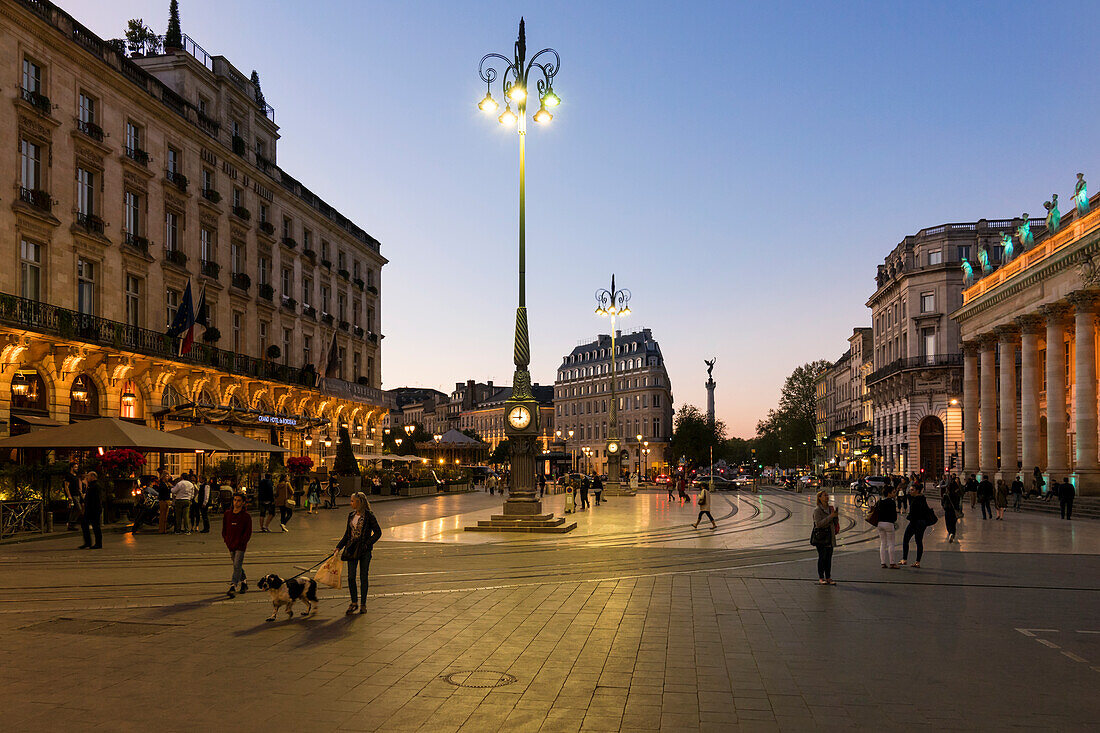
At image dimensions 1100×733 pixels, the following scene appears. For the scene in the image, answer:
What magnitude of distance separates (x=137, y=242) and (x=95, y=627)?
2913 centimetres

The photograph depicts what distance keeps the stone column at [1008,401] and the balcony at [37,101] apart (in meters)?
50.6

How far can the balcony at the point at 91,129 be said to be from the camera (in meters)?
32.6

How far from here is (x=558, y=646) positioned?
9.92 m

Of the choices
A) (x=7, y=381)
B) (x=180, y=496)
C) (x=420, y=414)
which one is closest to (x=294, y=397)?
(x=7, y=381)

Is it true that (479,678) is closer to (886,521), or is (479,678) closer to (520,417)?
(886,521)

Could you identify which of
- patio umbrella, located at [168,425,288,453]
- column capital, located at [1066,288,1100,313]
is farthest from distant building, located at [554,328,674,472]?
patio umbrella, located at [168,425,288,453]

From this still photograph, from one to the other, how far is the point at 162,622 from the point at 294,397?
Answer: 40.9 meters

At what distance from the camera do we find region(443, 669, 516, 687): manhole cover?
8.20 m

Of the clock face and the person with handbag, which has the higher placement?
the clock face

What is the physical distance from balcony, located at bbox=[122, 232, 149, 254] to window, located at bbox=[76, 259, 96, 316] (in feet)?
8.07

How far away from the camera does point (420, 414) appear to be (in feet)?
653

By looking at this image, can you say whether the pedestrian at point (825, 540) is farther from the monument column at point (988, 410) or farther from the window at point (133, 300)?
the monument column at point (988, 410)

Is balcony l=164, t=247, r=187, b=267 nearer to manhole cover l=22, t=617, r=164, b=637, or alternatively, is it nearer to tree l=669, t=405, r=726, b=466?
manhole cover l=22, t=617, r=164, b=637

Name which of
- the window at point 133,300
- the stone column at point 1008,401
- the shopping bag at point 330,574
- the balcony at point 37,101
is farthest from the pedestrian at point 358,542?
the stone column at point 1008,401
